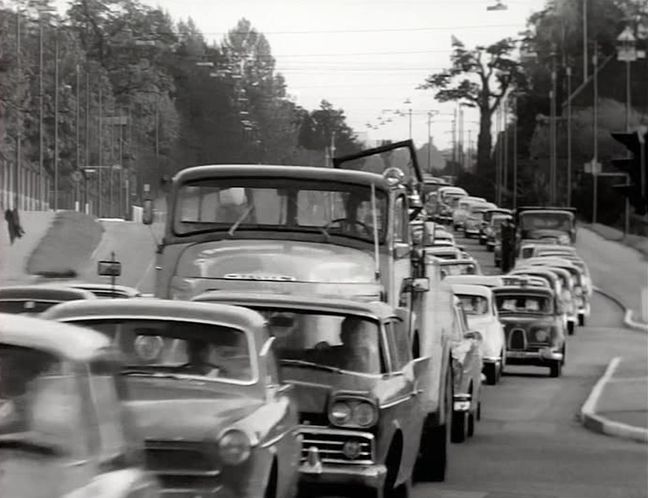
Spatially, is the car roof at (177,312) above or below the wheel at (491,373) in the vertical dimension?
above

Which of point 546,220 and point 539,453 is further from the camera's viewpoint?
point 546,220

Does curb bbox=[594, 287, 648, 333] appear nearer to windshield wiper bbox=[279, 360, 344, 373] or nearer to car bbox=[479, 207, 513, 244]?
car bbox=[479, 207, 513, 244]

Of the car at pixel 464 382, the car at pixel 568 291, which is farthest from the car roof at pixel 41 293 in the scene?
the car at pixel 568 291

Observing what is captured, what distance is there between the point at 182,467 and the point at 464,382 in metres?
11.7

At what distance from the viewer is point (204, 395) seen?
34.8 feet

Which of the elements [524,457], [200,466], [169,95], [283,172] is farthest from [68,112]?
[200,466]

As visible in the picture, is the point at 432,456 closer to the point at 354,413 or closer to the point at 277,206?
the point at 277,206

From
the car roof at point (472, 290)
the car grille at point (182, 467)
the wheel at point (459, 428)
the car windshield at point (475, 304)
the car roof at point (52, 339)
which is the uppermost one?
the car roof at point (52, 339)

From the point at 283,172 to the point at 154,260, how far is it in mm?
1681

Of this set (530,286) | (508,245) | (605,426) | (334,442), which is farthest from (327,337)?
(508,245)

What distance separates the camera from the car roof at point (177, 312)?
11.1 meters

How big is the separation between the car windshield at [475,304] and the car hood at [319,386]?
18121mm

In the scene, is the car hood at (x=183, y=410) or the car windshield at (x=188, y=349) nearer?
the car hood at (x=183, y=410)

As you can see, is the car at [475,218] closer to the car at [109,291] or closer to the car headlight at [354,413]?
the car at [109,291]
